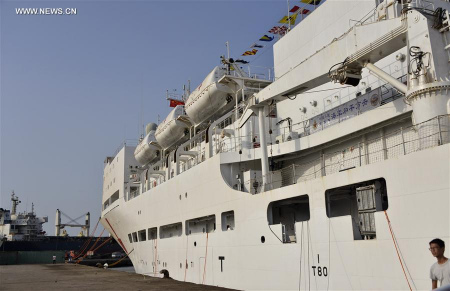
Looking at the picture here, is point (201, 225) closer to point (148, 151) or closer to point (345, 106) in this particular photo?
point (345, 106)

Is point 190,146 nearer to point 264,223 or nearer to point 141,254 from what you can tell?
point 141,254

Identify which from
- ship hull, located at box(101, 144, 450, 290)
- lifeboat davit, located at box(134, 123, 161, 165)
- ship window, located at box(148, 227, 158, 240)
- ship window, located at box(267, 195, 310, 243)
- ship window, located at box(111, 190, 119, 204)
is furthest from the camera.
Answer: ship window, located at box(111, 190, 119, 204)

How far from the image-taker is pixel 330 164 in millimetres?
11609

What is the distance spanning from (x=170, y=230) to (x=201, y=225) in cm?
357

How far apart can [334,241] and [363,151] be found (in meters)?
2.75

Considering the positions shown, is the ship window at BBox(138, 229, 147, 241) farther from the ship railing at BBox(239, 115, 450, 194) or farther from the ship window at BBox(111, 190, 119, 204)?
the ship railing at BBox(239, 115, 450, 194)

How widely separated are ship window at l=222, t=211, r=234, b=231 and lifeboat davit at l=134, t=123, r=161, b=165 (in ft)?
37.3

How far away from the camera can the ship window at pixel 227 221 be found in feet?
45.8

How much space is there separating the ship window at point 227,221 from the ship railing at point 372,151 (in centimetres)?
126

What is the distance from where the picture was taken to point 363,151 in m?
10.8

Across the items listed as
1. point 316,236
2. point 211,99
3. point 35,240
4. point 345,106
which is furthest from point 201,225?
point 35,240

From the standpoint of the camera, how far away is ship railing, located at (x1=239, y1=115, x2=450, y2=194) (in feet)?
25.9

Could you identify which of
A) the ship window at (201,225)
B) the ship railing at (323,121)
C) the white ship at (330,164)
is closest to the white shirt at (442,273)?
the white ship at (330,164)

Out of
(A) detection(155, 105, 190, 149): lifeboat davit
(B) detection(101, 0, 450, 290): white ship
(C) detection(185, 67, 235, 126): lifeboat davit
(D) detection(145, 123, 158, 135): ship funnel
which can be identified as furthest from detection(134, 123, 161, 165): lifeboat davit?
(C) detection(185, 67, 235, 126): lifeboat davit
